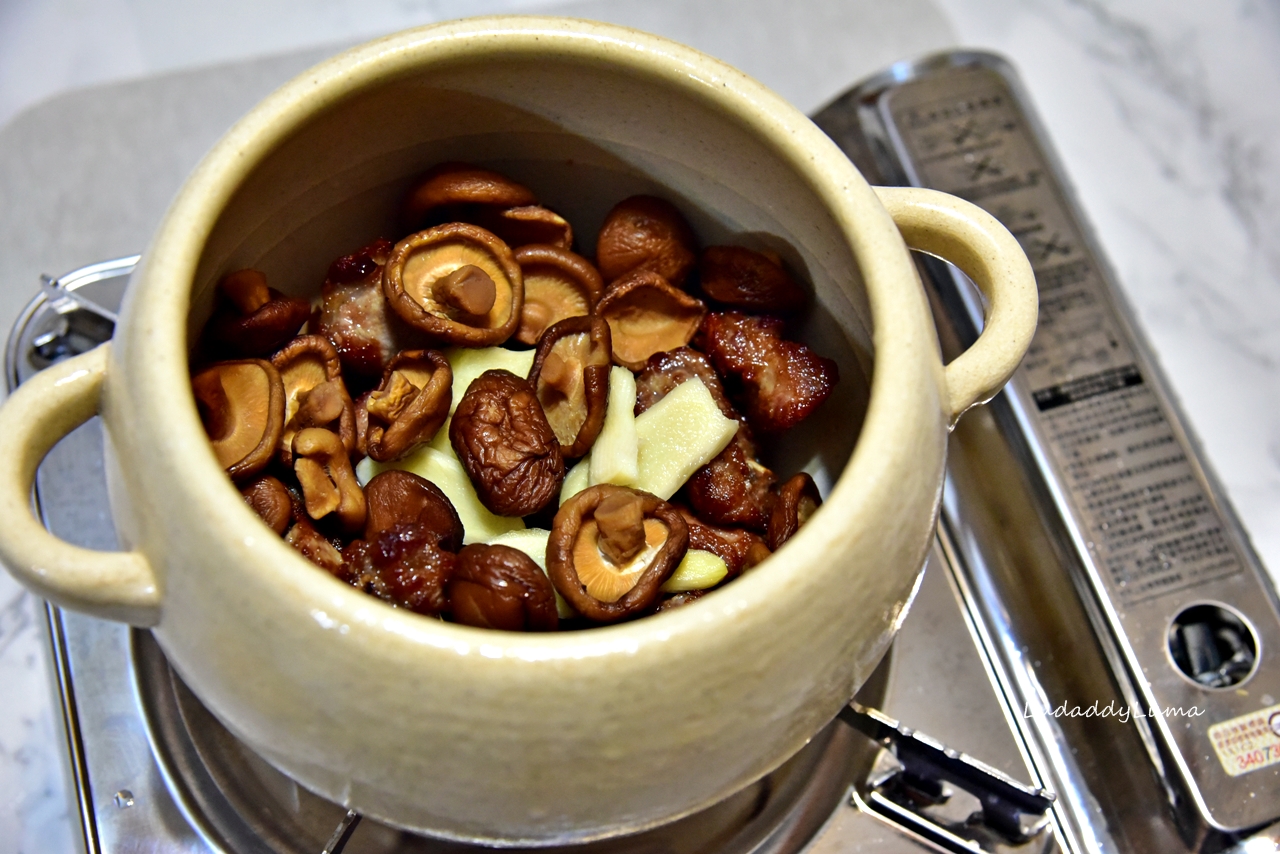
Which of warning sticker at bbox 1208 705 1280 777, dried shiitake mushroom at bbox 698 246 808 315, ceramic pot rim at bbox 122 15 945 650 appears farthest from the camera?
warning sticker at bbox 1208 705 1280 777

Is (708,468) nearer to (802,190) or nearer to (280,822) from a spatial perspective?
(802,190)

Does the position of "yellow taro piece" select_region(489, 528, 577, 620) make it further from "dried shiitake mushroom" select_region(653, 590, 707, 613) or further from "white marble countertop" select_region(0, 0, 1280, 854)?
"white marble countertop" select_region(0, 0, 1280, 854)

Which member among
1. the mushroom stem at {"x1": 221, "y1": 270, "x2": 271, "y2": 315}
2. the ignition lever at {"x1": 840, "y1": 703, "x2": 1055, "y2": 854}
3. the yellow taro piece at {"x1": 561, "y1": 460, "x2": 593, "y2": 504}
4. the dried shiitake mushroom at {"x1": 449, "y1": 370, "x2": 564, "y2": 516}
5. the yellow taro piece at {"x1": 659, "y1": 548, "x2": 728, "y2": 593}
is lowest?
the ignition lever at {"x1": 840, "y1": 703, "x2": 1055, "y2": 854}

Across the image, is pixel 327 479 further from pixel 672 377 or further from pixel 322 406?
pixel 672 377

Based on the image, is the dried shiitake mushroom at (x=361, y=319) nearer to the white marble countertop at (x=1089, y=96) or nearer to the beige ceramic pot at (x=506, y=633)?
the beige ceramic pot at (x=506, y=633)

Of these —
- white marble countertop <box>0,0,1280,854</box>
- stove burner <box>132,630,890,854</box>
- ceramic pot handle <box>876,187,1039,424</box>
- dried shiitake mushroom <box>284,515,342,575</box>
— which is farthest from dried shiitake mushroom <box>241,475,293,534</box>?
white marble countertop <box>0,0,1280,854</box>

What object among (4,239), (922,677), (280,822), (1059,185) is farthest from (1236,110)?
(4,239)

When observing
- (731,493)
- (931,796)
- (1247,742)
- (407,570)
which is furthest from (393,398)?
(1247,742)
